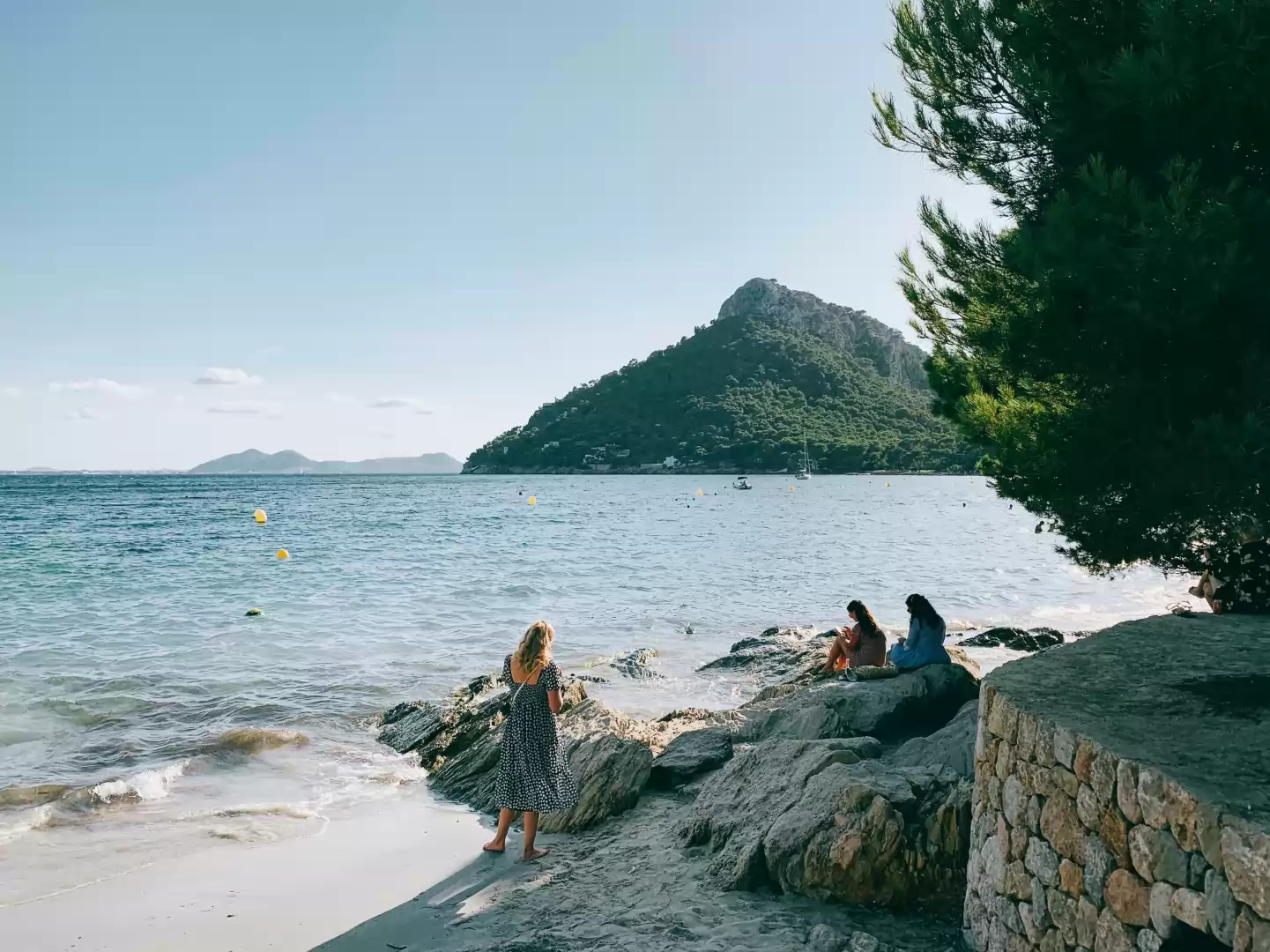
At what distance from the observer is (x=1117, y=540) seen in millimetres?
6223

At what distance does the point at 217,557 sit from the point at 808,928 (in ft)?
112

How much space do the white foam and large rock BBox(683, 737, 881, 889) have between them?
21.6 feet

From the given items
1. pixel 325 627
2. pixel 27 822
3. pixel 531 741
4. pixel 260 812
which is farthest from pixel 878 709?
pixel 325 627

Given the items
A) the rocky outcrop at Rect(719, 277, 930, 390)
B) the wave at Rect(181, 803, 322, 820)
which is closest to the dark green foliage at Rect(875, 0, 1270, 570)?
the wave at Rect(181, 803, 322, 820)

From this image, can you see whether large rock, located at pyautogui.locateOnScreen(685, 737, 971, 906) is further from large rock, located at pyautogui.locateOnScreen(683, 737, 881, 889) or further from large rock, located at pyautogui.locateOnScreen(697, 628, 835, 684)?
large rock, located at pyautogui.locateOnScreen(697, 628, 835, 684)

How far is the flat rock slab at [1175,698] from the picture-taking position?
3582mm

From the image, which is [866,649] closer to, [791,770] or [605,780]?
[605,780]

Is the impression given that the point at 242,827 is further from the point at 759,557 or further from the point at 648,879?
the point at 759,557

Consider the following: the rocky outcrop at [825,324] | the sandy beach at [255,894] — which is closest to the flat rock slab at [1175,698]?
the sandy beach at [255,894]

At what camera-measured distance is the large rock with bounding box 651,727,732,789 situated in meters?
8.34

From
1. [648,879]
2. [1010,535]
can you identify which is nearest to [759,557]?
[1010,535]

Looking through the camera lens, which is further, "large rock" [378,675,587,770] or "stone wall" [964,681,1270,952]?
"large rock" [378,675,587,770]

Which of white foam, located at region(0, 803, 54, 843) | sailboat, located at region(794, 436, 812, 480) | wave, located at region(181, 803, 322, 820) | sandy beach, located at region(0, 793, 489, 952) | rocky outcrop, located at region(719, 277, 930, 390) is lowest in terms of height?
wave, located at region(181, 803, 322, 820)

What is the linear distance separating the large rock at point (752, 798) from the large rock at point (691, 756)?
101 centimetres
